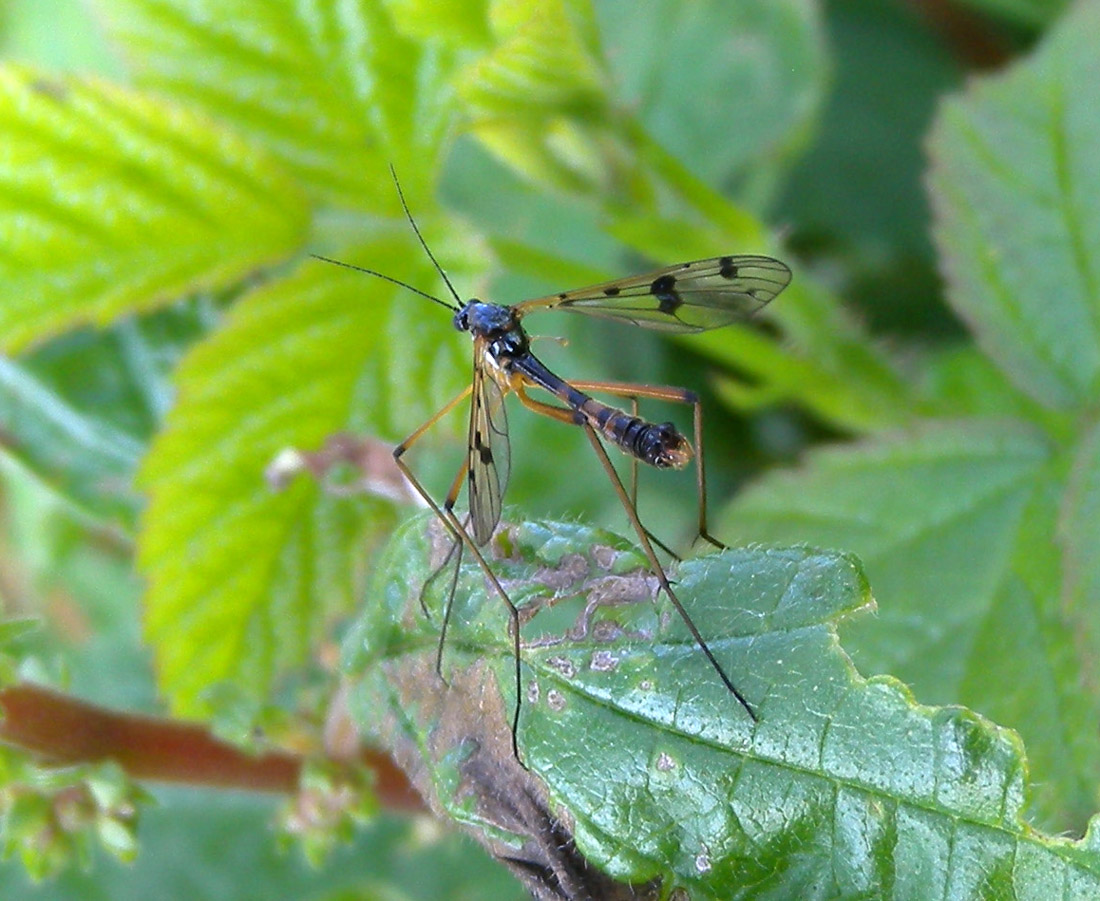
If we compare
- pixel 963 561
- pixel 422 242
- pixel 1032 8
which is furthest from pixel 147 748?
pixel 1032 8

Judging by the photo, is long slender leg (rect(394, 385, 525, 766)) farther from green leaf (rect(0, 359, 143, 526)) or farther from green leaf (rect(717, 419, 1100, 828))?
green leaf (rect(0, 359, 143, 526))

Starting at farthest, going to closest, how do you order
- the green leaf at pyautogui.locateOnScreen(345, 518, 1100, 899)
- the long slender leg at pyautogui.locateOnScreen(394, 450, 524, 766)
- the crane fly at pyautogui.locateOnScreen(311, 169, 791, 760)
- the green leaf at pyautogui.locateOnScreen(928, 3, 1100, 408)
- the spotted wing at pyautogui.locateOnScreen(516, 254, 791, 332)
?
the green leaf at pyautogui.locateOnScreen(928, 3, 1100, 408)
the spotted wing at pyautogui.locateOnScreen(516, 254, 791, 332)
the crane fly at pyautogui.locateOnScreen(311, 169, 791, 760)
the long slender leg at pyautogui.locateOnScreen(394, 450, 524, 766)
the green leaf at pyautogui.locateOnScreen(345, 518, 1100, 899)

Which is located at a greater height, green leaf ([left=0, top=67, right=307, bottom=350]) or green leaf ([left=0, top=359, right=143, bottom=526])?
green leaf ([left=0, top=67, right=307, bottom=350])

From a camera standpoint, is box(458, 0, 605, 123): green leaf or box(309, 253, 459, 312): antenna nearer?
box(458, 0, 605, 123): green leaf

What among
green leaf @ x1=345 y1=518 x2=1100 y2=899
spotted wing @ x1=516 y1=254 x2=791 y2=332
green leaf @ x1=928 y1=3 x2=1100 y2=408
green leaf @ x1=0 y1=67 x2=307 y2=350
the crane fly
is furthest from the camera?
green leaf @ x1=928 y1=3 x2=1100 y2=408

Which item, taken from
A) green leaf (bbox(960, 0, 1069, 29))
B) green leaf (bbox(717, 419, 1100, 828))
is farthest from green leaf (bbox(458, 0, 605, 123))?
green leaf (bbox(960, 0, 1069, 29))

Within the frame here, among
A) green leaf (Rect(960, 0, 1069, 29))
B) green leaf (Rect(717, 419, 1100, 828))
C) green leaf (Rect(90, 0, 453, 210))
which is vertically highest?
green leaf (Rect(960, 0, 1069, 29))

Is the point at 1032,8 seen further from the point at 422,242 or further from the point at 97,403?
the point at 97,403

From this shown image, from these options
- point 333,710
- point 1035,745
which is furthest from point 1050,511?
point 333,710
